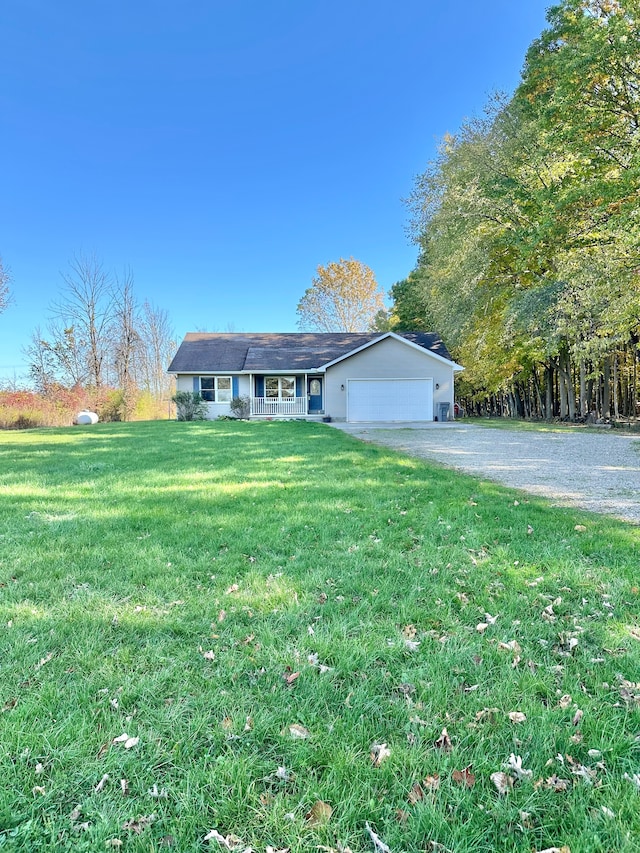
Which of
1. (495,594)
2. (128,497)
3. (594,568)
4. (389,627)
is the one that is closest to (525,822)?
(389,627)

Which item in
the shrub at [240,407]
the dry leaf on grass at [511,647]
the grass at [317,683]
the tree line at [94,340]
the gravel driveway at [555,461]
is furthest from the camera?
the tree line at [94,340]

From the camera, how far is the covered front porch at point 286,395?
21.6 meters

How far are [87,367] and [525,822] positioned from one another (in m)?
27.9

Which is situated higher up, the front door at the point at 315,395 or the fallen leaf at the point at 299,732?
the front door at the point at 315,395

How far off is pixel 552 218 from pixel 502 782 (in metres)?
15.2

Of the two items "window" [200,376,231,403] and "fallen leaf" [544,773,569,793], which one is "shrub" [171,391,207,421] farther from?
"fallen leaf" [544,773,569,793]

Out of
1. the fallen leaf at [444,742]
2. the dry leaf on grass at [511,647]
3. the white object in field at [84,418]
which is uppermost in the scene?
the white object in field at [84,418]

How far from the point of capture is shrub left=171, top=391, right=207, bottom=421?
2055 centimetres

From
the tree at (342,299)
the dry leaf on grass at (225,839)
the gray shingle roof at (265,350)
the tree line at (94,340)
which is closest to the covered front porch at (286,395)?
the gray shingle roof at (265,350)

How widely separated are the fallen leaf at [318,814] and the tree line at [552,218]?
12598 millimetres

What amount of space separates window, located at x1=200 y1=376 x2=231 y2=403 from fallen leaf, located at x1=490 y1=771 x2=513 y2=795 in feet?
69.7

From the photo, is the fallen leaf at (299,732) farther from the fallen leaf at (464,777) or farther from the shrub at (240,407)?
the shrub at (240,407)

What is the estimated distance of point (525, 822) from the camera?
127 cm

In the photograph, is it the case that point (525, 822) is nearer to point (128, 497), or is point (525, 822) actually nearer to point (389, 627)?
point (389, 627)
